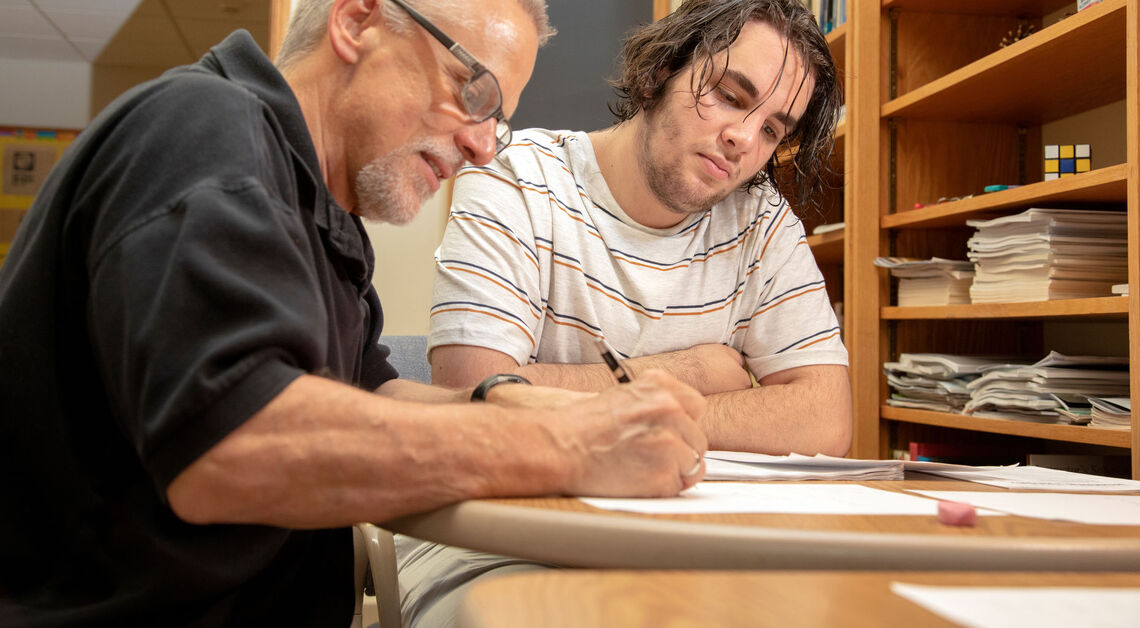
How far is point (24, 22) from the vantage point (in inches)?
129

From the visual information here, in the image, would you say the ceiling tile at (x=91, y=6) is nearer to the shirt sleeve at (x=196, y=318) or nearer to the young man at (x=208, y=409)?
the young man at (x=208, y=409)

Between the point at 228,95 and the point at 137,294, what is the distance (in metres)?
0.21

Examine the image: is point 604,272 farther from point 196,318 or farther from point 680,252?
point 196,318

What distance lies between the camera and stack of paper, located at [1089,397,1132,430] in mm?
1681

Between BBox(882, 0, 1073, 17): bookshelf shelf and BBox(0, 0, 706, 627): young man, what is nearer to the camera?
BBox(0, 0, 706, 627): young man

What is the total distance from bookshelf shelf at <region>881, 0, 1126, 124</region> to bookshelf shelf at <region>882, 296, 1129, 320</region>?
55 centimetres

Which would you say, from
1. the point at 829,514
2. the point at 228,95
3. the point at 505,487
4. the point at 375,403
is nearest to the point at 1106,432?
the point at 829,514

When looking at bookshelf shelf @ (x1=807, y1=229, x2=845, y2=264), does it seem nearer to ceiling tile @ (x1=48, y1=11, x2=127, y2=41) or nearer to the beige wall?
the beige wall

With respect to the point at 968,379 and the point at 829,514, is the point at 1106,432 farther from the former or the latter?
the point at 829,514

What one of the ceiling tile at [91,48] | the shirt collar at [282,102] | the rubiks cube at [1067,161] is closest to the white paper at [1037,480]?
the shirt collar at [282,102]

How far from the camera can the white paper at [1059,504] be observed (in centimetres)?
79

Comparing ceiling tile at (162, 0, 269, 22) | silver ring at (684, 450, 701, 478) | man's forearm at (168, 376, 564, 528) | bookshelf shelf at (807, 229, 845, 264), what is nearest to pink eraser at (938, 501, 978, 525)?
silver ring at (684, 450, 701, 478)

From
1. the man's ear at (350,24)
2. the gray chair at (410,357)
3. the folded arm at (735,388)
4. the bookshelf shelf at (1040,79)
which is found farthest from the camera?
the bookshelf shelf at (1040,79)

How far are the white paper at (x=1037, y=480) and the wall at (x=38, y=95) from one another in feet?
10.8
